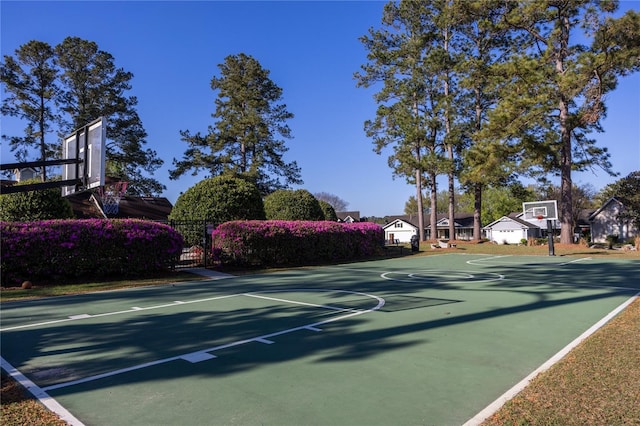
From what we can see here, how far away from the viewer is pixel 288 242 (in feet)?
58.6

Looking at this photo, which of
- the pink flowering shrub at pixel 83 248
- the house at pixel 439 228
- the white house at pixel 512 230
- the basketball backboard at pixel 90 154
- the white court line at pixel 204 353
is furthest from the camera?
the house at pixel 439 228

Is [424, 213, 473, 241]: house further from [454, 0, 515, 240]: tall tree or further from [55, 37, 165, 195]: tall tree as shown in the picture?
[55, 37, 165, 195]: tall tree

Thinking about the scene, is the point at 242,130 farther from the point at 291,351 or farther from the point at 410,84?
the point at 291,351

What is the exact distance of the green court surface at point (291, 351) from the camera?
3.49m

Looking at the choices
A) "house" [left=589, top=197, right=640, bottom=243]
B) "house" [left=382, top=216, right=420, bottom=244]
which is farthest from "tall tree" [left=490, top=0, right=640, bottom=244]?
"house" [left=382, top=216, right=420, bottom=244]

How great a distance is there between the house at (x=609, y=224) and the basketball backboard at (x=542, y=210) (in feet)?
80.1

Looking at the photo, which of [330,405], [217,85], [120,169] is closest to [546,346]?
[330,405]

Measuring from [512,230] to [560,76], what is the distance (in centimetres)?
4457

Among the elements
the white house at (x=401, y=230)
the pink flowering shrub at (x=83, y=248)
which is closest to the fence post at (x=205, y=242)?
the pink flowering shrub at (x=83, y=248)

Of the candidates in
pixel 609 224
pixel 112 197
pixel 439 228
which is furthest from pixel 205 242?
pixel 439 228

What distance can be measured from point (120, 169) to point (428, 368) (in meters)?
38.3

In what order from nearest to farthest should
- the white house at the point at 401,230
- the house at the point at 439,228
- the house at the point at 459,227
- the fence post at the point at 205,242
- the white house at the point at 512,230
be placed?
the fence post at the point at 205,242, the white house at the point at 512,230, the house at the point at 459,227, the house at the point at 439,228, the white house at the point at 401,230

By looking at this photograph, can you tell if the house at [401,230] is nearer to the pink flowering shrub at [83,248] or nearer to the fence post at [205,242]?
the fence post at [205,242]

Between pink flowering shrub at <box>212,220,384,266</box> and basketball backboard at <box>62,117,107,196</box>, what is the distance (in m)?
9.55
